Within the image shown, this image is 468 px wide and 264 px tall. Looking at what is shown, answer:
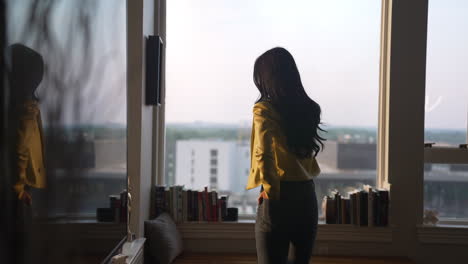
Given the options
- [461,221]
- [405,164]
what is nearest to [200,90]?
[405,164]

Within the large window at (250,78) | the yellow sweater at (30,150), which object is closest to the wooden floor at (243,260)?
the large window at (250,78)

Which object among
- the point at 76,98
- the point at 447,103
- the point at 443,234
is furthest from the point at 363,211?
the point at 76,98

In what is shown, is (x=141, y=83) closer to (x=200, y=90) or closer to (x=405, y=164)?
(x=200, y=90)

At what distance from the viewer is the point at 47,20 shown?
0.86 meters

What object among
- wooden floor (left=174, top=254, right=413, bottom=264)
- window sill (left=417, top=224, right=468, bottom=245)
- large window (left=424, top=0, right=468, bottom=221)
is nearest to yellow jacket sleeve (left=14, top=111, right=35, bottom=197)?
wooden floor (left=174, top=254, right=413, bottom=264)

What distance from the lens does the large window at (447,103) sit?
3342mm

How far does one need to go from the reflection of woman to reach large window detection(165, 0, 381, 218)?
262 cm

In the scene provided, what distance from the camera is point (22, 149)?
0.76 metres

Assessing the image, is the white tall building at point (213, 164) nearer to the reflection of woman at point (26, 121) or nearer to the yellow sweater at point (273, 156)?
the yellow sweater at point (273, 156)

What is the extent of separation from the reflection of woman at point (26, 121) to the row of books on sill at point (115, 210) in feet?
1.83

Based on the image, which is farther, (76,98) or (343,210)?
(343,210)

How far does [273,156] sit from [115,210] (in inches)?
34.6

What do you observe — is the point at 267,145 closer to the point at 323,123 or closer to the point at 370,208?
the point at 323,123

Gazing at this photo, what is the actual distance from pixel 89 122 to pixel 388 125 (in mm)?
2613
